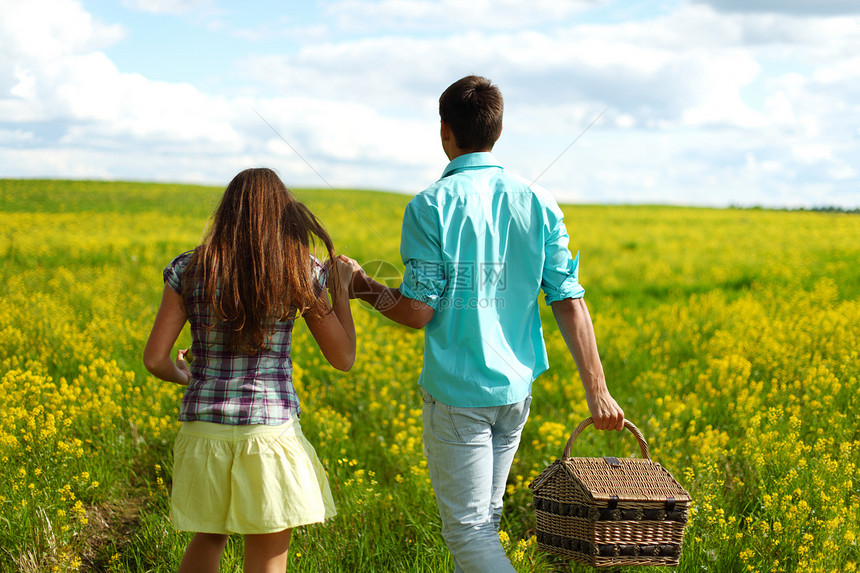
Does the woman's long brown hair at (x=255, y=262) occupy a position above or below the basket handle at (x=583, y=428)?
above

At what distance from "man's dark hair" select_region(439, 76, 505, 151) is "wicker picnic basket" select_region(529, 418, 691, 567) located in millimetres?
1187

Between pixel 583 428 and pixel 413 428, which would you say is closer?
pixel 583 428

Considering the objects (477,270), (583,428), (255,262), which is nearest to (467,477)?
(583,428)

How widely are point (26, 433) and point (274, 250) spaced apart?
8.79 ft

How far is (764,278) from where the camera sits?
418 inches

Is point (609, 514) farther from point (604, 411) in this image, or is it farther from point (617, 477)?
Answer: point (604, 411)

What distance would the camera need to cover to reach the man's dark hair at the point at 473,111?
2.22 meters

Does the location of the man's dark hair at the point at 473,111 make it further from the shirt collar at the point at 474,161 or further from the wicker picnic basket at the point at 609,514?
the wicker picnic basket at the point at 609,514

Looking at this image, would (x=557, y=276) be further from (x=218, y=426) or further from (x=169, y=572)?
(x=169, y=572)

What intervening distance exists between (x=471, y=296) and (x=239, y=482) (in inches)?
39.8

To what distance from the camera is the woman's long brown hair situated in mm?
2143

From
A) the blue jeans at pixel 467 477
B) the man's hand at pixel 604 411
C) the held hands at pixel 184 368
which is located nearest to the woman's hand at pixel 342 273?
the blue jeans at pixel 467 477

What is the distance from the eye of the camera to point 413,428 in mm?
4332

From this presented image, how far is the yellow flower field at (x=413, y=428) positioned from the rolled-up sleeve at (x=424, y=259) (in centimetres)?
104
